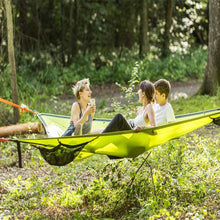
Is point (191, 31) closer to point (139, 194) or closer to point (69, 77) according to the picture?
point (69, 77)

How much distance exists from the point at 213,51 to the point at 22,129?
2986mm

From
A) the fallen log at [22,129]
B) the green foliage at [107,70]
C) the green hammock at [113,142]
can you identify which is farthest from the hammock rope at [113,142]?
the green foliage at [107,70]

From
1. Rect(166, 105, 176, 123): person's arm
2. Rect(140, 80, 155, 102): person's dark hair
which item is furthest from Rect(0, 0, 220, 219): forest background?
Rect(140, 80, 155, 102): person's dark hair

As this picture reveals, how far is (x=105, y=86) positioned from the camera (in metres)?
7.62

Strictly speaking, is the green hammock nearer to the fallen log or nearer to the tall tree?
the fallen log

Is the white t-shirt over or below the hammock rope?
over

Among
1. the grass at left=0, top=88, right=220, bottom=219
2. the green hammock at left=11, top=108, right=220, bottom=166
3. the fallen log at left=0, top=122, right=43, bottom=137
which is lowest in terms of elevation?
the grass at left=0, top=88, right=220, bottom=219

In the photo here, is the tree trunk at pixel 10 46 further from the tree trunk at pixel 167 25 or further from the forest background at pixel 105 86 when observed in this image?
the tree trunk at pixel 167 25

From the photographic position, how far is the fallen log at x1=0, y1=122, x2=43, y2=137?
4.12 metres

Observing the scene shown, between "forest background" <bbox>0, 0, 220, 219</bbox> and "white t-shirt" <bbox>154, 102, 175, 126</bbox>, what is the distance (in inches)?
7.3

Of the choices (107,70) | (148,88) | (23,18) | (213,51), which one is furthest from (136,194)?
(23,18)

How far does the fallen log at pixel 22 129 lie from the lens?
4.12 meters

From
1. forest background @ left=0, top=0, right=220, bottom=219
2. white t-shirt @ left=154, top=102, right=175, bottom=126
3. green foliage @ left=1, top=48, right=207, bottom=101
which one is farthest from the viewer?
green foliage @ left=1, top=48, right=207, bottom=101

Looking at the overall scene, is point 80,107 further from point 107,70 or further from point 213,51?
point 107,70
